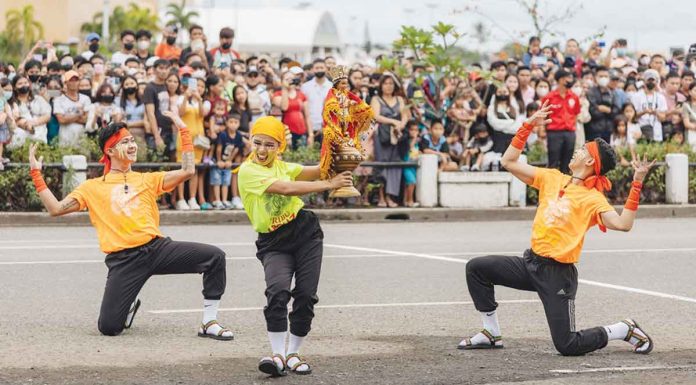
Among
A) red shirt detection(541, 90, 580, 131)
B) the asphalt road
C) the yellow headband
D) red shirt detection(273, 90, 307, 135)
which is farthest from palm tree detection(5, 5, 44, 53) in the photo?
the yellow headband

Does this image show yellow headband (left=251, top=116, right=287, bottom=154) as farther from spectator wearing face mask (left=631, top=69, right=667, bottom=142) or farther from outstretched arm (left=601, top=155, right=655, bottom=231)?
spectator wearing face mask (left=631, top=69, right=667, bottom=142)

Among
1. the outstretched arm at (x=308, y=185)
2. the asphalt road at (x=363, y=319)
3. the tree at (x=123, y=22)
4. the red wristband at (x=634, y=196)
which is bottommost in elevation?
the asphalt road at (x=363, y=319)

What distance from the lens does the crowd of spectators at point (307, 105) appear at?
63.2 feet

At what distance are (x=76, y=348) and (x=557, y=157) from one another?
42.1 feet

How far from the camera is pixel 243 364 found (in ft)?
29.1

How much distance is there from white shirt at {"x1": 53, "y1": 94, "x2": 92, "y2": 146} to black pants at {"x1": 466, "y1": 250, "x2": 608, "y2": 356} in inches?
428

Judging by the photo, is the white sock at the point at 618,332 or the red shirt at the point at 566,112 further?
the red shirt at the point at 566,112

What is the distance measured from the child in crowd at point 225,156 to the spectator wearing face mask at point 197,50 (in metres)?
1.99

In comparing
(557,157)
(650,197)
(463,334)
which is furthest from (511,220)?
(463,334)

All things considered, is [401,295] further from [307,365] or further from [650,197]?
[650,197]

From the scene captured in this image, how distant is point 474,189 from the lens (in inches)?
841

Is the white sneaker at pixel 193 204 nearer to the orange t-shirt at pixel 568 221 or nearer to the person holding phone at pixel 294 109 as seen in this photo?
the person holding phone at pixel 294 109

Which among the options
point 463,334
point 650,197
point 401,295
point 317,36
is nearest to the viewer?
point 463,334

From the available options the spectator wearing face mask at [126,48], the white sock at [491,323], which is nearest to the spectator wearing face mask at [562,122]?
the spectator wearing face mask at [126,48]
